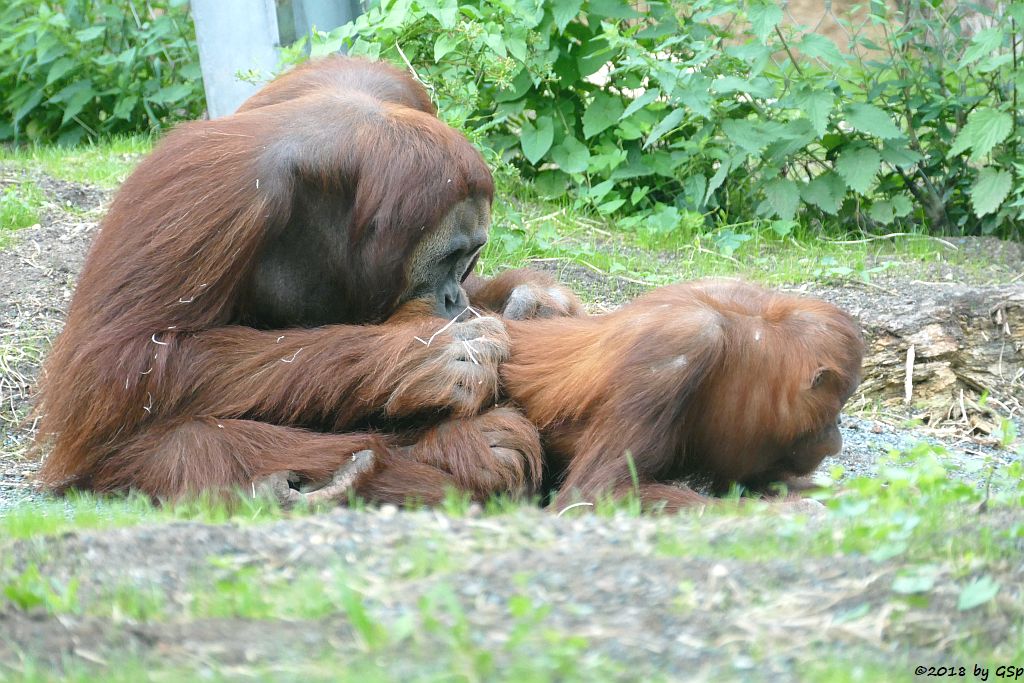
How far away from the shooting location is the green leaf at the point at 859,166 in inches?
286

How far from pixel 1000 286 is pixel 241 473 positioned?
3.96m

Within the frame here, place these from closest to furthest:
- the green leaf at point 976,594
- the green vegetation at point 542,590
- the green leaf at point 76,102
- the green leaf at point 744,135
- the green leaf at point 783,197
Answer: the green vegetation at point 542,590
the green leaf at point 976,594
the green leaf at point 744,135
the green leaf at point 783,197
the green leaf at point 76,102

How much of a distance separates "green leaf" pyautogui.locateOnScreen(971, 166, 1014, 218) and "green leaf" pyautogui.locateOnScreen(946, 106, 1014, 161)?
0.66 ft

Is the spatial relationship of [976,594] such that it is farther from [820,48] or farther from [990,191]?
[990,191]

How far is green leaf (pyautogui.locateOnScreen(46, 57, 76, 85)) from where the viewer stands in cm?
905

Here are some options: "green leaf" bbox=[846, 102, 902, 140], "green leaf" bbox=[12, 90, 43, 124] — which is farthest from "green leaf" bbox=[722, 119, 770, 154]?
"green leaf" bbox=[12, 90, 43, 124]

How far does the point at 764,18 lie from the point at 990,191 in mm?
1706

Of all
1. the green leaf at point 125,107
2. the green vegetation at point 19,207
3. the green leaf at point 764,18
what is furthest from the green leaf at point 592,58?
the green leaf at point 125,107

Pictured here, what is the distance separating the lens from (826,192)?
24.6 feet

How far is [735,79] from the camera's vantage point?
6.91 metres

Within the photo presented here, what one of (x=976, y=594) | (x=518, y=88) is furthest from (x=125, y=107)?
(x=976, y=594)

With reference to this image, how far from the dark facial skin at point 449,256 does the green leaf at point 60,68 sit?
5.76 m

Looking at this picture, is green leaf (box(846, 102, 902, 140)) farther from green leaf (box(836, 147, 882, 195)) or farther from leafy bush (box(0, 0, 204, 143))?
leafy bush (box(0, 0, 204, 143))

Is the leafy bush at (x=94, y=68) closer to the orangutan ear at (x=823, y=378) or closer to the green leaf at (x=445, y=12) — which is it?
the green leaf at (x=445, y=12)
